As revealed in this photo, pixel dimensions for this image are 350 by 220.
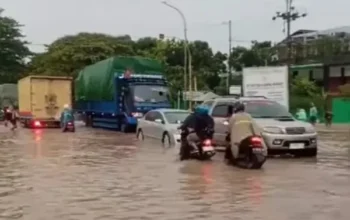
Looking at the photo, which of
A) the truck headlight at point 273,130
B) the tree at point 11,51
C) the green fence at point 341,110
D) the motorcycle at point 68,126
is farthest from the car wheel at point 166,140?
the tree at point 11,51

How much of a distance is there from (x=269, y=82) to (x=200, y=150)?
21.0m

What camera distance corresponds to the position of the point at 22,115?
4309 cm

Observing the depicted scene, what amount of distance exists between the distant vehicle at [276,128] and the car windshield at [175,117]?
12.6ft

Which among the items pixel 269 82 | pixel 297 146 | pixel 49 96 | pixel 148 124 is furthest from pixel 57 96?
pixel 297 146

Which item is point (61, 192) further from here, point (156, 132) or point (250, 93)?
point (250, 93)

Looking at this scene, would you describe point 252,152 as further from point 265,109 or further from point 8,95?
point 8,95

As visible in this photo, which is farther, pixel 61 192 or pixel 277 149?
pixel 277 149

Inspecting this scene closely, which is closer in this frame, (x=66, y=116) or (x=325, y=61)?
(x=66, y=116)

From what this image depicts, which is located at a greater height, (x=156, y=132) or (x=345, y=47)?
(x=345, y=47)

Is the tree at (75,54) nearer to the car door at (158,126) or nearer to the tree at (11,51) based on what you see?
the tree at (11,51)

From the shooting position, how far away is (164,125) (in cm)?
2478

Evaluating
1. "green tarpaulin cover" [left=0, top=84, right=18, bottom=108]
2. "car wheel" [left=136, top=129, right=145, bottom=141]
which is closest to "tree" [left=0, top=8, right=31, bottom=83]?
"green tarpaulin cover" [left=0, top=84, right=18, bottom=108]

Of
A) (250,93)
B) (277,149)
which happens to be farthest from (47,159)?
(250,93)

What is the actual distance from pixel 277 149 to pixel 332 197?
25.2 ft
